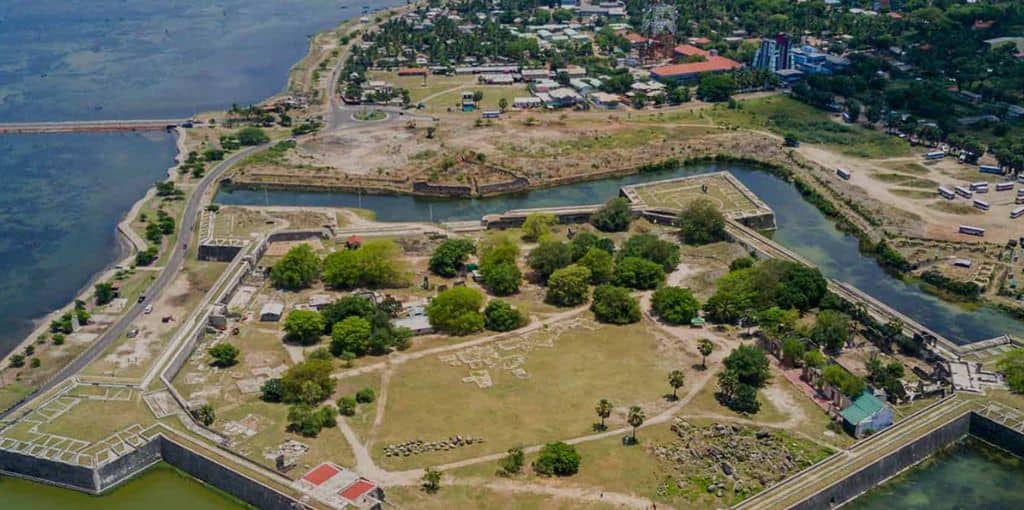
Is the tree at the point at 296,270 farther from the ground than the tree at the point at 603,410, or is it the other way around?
the tree at the point at 296,270

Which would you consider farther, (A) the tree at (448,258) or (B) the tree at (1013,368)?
(A) the tree at (448,258)

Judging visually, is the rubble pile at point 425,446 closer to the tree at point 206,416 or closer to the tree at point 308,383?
the tree at point 308,383

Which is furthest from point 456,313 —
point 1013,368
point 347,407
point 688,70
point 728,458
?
point 688,70

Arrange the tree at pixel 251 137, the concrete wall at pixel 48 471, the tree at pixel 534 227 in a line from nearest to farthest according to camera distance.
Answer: the concrete wall at pixel 48 471
the tree at pixel 534 227
the tree at pixel 251 137

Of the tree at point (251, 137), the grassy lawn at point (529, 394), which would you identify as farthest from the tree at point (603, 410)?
the tree at point (251, 137)

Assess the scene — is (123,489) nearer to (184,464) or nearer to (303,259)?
(184,464)

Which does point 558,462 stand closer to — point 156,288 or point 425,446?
point 425,446
